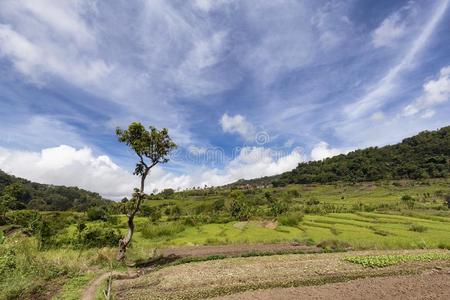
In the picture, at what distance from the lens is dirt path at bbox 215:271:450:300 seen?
13594 mm

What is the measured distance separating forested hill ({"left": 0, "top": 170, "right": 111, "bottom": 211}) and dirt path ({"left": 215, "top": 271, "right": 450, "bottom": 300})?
35.4 metres

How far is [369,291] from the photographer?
1430 centimetres

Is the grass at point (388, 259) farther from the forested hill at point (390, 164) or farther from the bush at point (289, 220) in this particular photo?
the forested hill at point (390, 164)

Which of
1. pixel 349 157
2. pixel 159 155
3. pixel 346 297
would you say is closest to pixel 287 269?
pixel 346 297

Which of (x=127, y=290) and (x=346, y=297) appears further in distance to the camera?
(x=127, y=290)

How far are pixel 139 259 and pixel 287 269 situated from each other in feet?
34.8

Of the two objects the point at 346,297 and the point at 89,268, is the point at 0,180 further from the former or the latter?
the point at 346,297

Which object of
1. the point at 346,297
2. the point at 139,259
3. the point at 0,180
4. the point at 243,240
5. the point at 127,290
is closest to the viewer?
the point at 346,297

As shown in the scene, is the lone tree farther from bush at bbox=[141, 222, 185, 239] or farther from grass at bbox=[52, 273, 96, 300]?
bush at bbox=[141, 222, 185, 239]

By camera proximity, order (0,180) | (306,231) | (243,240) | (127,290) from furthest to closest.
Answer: (0,180) < (306,231) < (243,240) < (127,290)

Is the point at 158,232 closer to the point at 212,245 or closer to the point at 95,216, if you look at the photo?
the point at 212,245

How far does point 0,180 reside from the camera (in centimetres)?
12244

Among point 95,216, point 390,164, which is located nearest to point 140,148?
point 95,216

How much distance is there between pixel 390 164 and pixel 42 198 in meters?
131
